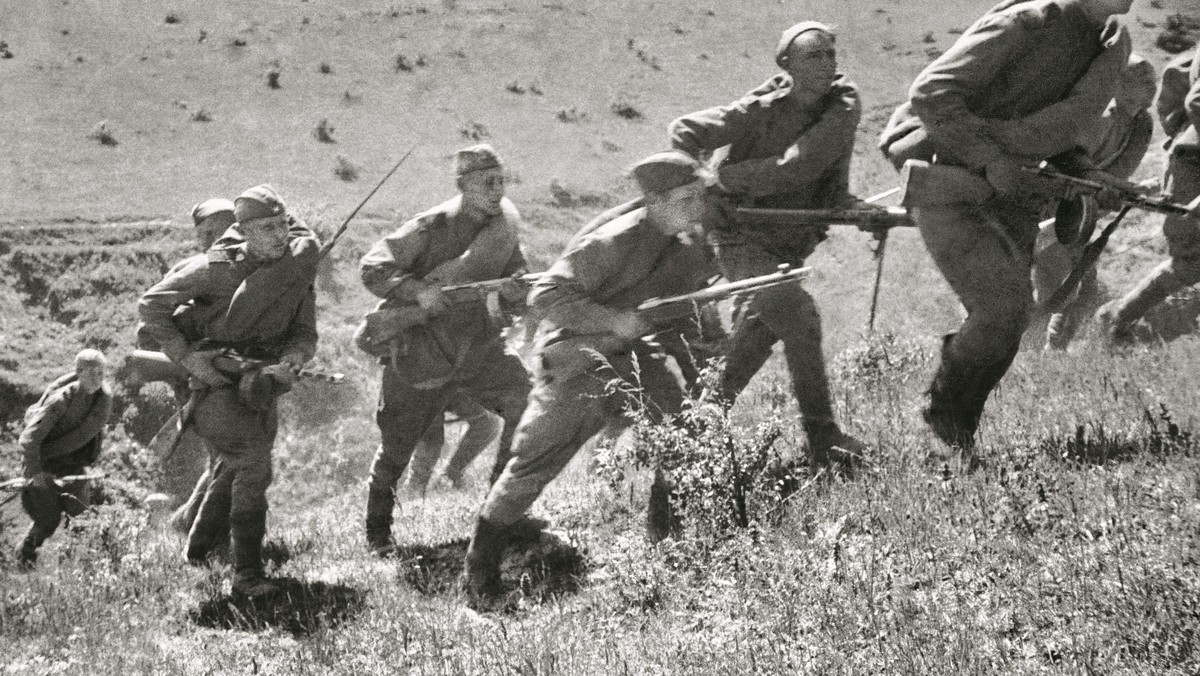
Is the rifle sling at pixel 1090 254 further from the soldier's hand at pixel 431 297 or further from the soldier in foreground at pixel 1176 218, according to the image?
the soldier's hand at pixel 431 297

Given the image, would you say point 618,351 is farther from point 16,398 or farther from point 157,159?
A: point 157,159

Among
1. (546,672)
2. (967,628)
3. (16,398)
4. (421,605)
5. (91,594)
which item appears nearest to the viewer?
(967,628)

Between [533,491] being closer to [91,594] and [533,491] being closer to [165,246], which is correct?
[91,594]

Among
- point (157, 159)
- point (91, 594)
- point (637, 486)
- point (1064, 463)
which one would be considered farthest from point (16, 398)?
point (1064, 463)

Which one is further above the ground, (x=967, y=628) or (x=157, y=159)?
(x=967, y=628)

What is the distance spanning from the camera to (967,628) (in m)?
4.36

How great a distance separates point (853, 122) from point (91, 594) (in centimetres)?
517

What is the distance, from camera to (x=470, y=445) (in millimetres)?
11211

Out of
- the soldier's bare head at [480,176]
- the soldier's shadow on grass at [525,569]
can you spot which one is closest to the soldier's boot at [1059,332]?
the soldier's bare head at [480,176]

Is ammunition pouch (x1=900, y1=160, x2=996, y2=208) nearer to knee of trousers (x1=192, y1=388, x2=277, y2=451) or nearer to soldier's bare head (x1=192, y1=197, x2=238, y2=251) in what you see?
knee of trousers (x1=192, y1=388, x2=277, y2=451)

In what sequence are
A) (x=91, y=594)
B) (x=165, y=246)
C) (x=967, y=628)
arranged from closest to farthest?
(x=967, y=628) < (x=91, y=594) < (x=165, y=246)

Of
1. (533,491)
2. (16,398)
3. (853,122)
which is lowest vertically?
(16,398)

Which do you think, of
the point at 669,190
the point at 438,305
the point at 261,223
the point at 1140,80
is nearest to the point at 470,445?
the point at 438,305

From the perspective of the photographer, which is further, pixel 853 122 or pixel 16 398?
pixel 16 398
